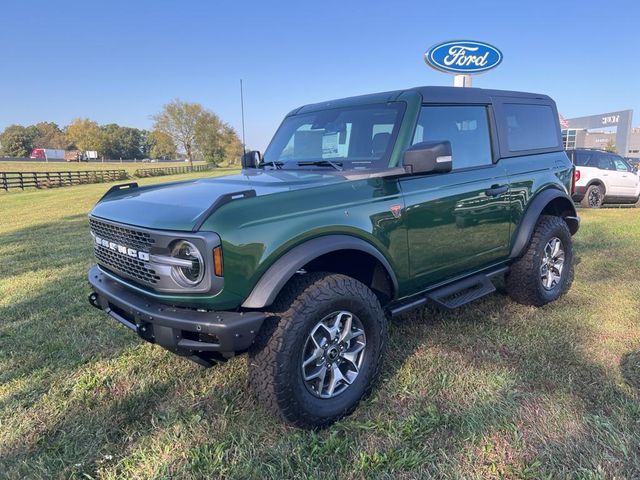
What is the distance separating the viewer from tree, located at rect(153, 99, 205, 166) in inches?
2618

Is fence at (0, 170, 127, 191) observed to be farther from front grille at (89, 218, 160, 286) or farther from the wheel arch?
the wheel arch

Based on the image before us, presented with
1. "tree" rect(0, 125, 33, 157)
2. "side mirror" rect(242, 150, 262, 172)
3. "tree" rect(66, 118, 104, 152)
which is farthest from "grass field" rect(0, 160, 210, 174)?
"side mirror" rect(242, 150, 262, 172)

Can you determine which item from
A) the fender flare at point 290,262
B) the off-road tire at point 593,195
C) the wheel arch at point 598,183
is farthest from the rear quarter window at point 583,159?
the fender flare at point 290,262

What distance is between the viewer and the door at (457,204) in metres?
3.13

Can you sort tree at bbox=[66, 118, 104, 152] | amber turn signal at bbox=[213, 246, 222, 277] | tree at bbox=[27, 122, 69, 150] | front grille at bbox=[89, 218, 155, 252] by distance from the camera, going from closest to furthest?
1. amber turn signal at bbox=[213, 246, 222, 277]
2. front grille at bbox=[89, 218, 155, 252]
3. tree at bbox=[66, 118, 104, 152]
4. tree at bbox=[27, 122, 69, 150]

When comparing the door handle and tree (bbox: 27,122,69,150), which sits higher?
tree (bbox: 27,122,69,150)

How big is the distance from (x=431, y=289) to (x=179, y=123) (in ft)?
229

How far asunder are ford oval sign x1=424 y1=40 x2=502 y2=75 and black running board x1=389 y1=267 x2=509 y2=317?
753 centimetres

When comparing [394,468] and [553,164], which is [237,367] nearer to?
[394,468]

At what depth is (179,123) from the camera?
6744 centimetres

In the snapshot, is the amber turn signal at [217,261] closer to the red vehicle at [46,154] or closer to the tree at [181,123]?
the tree at [181,123]

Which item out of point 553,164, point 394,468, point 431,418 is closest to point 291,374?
point 394,468

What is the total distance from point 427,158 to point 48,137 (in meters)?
128

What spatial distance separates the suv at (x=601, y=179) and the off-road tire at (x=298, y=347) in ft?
37.2
